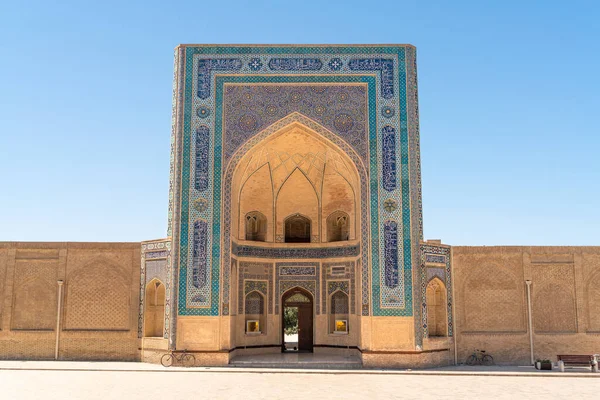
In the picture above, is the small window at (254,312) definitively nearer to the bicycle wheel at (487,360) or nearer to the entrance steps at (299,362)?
the entrance steps at (299,362)

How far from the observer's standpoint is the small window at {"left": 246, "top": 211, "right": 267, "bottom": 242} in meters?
15.5

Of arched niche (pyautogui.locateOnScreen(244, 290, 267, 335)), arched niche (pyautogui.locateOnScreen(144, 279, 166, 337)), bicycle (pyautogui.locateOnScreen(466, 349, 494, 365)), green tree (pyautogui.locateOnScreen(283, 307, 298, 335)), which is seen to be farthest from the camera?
green tree (pyautogui.locateOnScreen(283, 307, 298, 335))

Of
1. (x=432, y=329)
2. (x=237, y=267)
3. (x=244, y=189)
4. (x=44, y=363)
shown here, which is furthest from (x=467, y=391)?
(x=44, y=363)

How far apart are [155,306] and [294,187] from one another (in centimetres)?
471

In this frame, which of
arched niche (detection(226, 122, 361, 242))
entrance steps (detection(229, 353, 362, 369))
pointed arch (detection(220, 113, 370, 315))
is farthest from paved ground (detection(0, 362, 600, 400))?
arched niche (detection(226, 122, 361, 242))

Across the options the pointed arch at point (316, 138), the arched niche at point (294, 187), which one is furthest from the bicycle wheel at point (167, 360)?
the arched niche at point (294, 187)

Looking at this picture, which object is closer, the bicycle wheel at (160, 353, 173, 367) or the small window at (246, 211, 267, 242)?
the bicycle wheel at (160, 353, 173, 367)

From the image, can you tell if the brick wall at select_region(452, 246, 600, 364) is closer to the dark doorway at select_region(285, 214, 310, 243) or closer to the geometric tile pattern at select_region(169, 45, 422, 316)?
the geometric tile pattern at select_region(169, 45, 422, 316)

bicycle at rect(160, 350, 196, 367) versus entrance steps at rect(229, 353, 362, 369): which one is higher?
bicycle at rect(160, 350, 196, 367)

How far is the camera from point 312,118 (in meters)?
13.2

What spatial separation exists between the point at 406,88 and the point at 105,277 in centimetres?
815

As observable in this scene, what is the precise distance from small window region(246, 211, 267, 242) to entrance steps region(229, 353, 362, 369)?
10.5ft

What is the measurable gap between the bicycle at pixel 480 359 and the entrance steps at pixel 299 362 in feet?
8.15

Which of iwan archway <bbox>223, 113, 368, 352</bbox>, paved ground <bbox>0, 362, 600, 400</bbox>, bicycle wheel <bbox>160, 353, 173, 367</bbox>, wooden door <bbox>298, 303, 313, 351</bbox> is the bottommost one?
paved ground <bbox>0, 362, 600, 400</bbox>
